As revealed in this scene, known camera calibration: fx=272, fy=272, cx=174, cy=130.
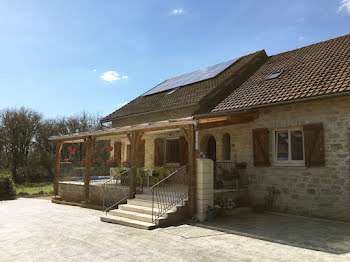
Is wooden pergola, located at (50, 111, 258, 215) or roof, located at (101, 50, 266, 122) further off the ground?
roof, located at (101, 50, 266, 122)

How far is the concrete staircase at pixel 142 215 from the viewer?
730 centimetres

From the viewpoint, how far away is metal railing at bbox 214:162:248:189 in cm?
966

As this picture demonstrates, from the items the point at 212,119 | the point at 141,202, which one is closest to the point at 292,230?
the point at 212,119

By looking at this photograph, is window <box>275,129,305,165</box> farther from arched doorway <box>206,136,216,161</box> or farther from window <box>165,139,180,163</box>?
window <box>165,139,180,163</box>

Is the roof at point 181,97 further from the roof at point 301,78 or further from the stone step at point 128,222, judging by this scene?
the stone step at point 128,222

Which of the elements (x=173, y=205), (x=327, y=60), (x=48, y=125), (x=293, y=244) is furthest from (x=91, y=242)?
(x=48, y=125)

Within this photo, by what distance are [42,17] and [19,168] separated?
20.8 metres

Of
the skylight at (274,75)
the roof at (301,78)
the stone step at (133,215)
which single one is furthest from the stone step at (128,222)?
the skylight at (274,75)

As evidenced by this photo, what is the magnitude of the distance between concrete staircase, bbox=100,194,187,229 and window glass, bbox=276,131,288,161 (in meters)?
3.74

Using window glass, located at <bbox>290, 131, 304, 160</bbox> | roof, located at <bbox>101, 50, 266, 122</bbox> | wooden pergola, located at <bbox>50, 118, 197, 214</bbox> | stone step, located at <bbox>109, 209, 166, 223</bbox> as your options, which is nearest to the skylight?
roof, located at <bbox>101, 50, 266, 122</bbox>

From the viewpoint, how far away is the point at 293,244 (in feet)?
18.0

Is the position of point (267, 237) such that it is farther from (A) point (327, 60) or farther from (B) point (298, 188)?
(A) point (327, 60)

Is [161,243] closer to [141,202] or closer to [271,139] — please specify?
[141,202]

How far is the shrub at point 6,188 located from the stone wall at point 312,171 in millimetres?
12801
